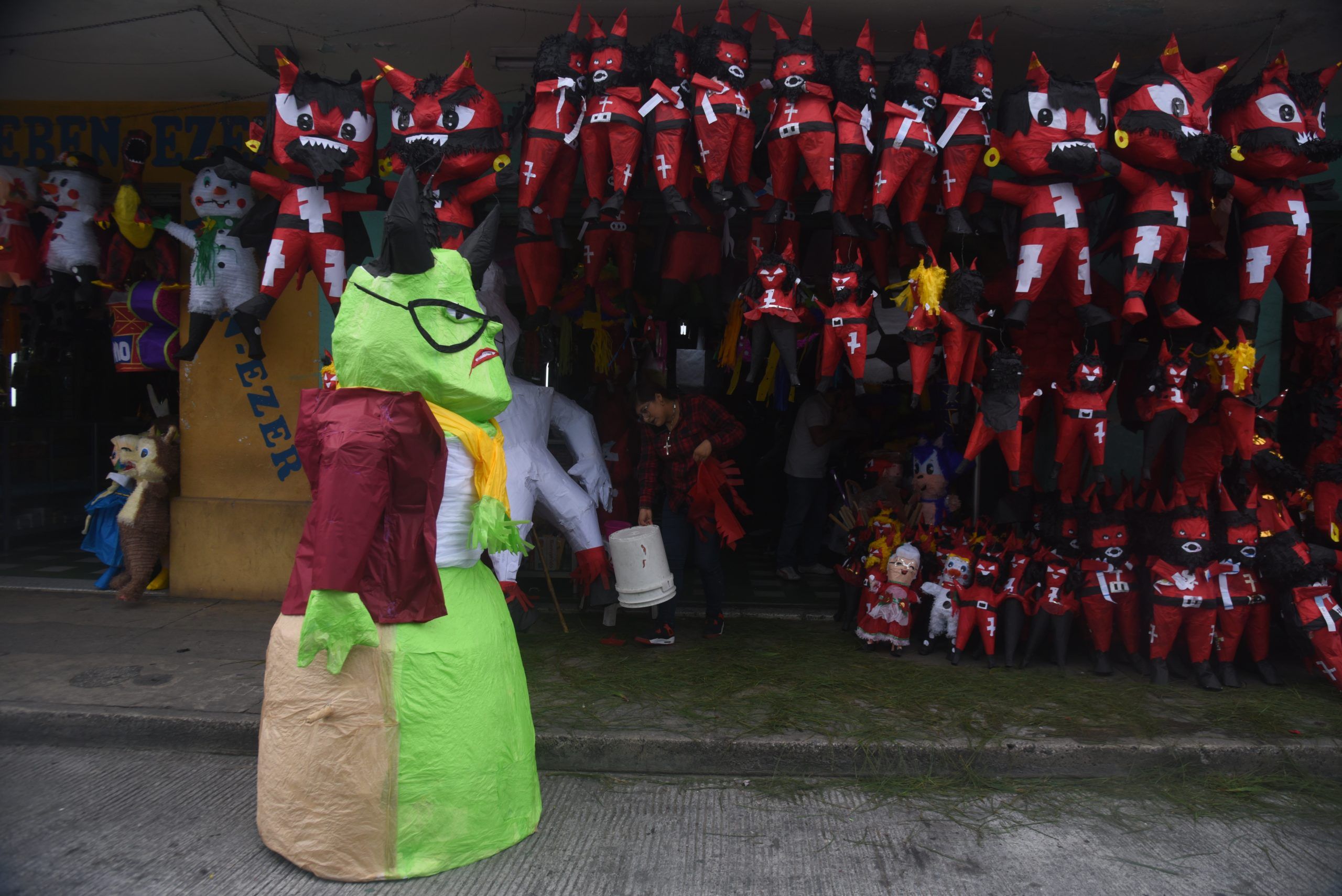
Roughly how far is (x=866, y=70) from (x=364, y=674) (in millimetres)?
3564

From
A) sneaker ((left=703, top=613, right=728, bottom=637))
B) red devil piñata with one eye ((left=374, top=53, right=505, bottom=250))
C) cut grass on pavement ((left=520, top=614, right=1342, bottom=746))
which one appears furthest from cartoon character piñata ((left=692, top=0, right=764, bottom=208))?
sneaker ((left=703, top=613, right=728, bottom=637))

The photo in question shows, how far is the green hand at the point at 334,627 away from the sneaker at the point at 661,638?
2658 millimetres

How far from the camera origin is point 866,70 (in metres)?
3.91

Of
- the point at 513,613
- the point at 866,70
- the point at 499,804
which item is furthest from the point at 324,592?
the point at 866,70

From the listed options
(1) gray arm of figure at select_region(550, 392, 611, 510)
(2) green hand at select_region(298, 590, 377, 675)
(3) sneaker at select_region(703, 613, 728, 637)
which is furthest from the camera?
(3) sneaker at select_region(703, 613, 728, 637)

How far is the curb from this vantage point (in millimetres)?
3508

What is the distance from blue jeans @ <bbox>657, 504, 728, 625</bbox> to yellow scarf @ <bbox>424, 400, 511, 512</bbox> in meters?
2.17

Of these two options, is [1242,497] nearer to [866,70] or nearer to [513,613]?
[866,70]

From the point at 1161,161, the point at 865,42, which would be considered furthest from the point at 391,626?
the point at 1161,161

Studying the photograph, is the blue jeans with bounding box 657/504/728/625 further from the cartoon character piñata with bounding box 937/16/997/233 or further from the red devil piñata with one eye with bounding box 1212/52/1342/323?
the red devil piñata with one eye with bounding box 1212/52/1342/323

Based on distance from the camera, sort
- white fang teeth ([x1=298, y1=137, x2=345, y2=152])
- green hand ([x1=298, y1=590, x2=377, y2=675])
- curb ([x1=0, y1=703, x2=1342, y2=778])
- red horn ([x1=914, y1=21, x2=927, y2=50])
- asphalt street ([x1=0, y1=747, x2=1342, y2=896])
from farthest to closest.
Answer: white fang teeth ([x1=298, y1=137, x2=345, y2=152]), red horn ([x1=914, y1=21, x2=927, y2=50]), curb ([x1=0, y1=703, x2=1342, y2=778]), asphalt street ([x1=0, y1=747, x2=1342, y2=896]), green hand ([x1=298, y1=590, x2=377, y2=675])

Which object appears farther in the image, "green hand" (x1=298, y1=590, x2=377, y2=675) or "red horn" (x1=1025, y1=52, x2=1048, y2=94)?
"red horn" (x1=1025, y1=52, x2=1048, y2=94)

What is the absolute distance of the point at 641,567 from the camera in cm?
459

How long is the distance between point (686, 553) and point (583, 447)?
97 centimetres
